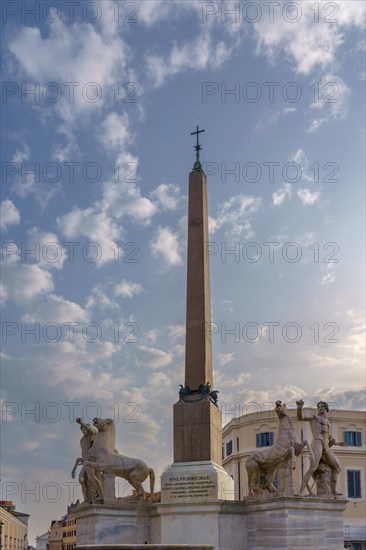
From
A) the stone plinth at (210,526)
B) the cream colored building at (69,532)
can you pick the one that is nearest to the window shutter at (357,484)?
the stone plinth at (210,526)

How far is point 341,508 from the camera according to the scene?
64.6 feet

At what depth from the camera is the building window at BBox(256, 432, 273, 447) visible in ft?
173

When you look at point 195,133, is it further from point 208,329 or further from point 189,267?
point 208,329

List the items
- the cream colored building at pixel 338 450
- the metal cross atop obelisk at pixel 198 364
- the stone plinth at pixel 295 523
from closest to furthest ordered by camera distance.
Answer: the stone plinth at pixel 295 523
the metal cross atop obelisk at pixel 198 364
the cream colored building at pixel 338 450

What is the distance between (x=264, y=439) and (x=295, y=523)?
34857mm

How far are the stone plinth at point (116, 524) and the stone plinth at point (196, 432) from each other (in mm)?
1933

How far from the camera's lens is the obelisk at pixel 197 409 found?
20.5m

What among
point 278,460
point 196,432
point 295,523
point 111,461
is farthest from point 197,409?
point 295,523

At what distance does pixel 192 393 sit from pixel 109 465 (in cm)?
324

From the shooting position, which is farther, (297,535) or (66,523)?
(66,523)

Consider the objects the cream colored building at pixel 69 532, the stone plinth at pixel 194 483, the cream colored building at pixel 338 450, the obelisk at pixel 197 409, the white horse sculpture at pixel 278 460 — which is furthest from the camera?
the cream colored building at pixel 69 532

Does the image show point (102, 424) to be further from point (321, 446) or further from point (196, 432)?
point (321, 446)

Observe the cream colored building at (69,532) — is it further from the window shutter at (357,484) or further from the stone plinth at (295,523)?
the stone plinth at (295,523)

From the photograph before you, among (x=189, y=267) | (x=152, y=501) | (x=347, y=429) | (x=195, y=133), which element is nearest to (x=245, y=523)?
(x=152, y=501)
